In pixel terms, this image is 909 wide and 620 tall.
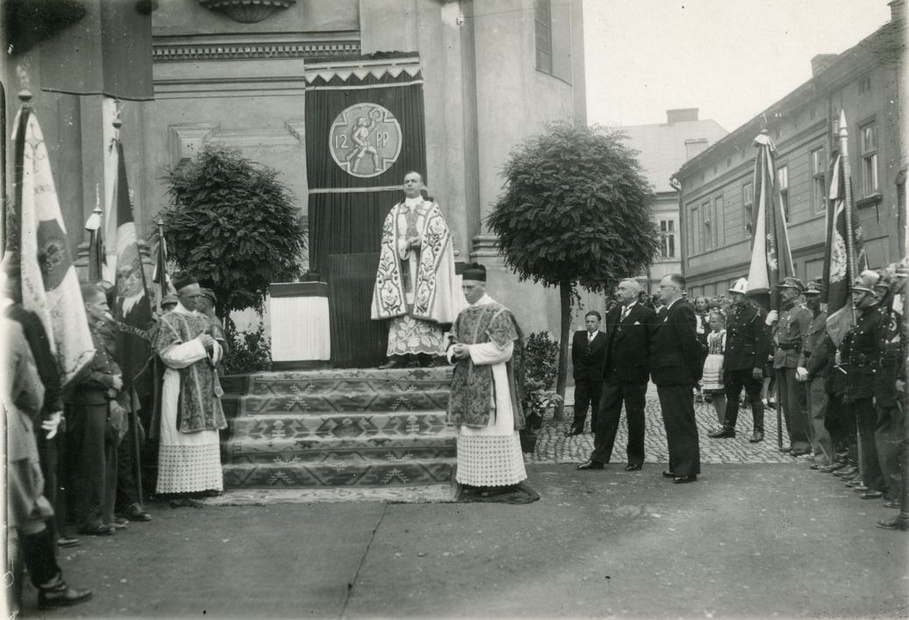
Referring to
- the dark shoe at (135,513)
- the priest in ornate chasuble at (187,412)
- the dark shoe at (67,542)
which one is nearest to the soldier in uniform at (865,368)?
the priest in ornate chasuble at (187,412)

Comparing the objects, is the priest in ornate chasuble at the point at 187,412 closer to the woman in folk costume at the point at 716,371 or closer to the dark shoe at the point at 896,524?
the dark shoe at the point at 896,524

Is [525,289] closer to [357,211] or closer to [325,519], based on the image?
[357,211]

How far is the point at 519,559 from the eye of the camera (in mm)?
5801

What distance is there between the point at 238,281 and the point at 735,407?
6.80 m

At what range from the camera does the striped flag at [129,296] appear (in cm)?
739

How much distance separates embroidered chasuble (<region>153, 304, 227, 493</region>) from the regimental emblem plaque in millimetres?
3247

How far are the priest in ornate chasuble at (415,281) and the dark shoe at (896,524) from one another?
454cm

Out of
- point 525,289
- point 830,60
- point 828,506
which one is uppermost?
point 830,60

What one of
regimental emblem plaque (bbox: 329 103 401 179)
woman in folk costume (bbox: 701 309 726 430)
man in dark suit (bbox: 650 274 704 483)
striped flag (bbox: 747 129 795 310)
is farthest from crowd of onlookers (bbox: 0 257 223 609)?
woman in folk costume (bbox: 701 309 726 430)

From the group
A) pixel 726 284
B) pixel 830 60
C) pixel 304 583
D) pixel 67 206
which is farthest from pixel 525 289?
pixel 726 284

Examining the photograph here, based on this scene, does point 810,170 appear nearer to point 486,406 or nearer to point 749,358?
point 749,358

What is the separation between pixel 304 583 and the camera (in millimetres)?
5297

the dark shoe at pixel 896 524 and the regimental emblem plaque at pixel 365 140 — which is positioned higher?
the regimental emblem plaque at pixel 365 140

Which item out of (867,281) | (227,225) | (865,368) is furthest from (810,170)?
(865,368)
